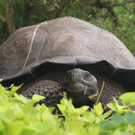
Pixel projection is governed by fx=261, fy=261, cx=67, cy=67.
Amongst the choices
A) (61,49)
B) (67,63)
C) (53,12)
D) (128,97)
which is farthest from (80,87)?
(53,12)

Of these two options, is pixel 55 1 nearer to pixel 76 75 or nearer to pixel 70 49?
pixel 70 49

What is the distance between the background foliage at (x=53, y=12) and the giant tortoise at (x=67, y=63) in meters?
2.98

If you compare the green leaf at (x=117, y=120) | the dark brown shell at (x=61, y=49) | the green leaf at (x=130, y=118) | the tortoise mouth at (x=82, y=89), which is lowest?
the tortoise mouth at (x=82, y=89)

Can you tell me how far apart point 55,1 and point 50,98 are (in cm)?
416

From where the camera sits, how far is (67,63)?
2.54 meters

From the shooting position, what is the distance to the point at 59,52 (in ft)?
8.91

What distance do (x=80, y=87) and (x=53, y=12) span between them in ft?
14.9

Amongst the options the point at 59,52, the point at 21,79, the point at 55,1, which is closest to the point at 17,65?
the point at 21,79

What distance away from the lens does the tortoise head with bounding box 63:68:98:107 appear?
7.48ft

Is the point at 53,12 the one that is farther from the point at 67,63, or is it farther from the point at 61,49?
the point at 67,63

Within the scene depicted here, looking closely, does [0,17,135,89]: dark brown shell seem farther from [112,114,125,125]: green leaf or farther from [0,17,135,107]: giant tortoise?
[112,114,125,125]: green leaf

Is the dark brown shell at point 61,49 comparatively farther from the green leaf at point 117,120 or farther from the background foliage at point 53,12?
the background foliage at point 53,12

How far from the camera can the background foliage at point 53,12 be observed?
6184 mm

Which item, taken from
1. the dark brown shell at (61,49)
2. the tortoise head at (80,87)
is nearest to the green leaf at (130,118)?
the tortoise head at (80,87)
